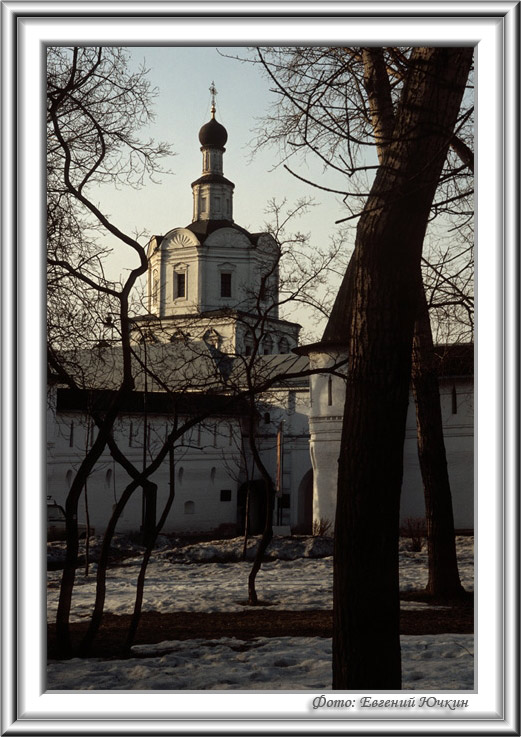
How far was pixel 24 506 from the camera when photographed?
176 inches

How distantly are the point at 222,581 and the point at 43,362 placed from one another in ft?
30.1

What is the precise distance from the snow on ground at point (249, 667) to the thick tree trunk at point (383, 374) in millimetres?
365

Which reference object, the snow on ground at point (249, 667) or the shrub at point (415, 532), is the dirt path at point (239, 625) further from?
the shrub at point (415, 532)

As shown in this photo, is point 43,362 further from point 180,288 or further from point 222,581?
point 222,581

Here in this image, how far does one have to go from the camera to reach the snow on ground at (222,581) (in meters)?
10.4

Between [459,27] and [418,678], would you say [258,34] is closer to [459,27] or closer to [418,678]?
[459,27]

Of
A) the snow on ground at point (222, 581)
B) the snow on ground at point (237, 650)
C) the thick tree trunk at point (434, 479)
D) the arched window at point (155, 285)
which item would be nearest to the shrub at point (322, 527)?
the snow on ground at point (222, 581)

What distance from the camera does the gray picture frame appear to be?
4379 millimetres

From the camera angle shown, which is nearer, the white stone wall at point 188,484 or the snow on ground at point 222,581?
the snow on ground at point 222,581

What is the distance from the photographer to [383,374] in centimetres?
495

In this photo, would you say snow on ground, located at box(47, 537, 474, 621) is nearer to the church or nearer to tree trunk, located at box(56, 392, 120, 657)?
the church
